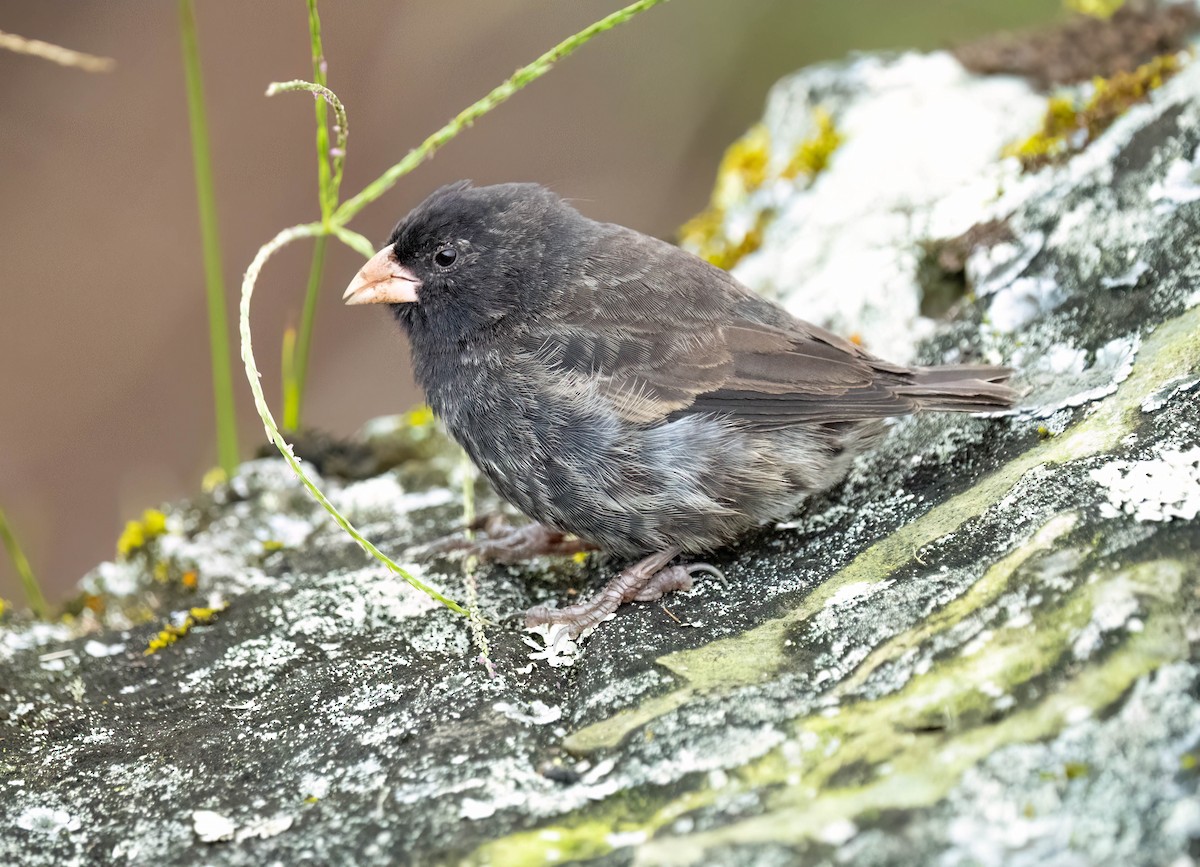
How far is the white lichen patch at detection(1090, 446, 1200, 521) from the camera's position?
8.08ft

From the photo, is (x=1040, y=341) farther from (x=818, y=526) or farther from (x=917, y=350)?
(x=818, y=526)

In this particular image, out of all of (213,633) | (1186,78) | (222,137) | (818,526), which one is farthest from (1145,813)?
(222,137)

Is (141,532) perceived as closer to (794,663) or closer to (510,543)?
(510,543)

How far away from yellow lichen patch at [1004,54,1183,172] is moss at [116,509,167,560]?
3608 mm

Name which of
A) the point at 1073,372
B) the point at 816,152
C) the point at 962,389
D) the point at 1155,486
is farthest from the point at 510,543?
the point at 816,152

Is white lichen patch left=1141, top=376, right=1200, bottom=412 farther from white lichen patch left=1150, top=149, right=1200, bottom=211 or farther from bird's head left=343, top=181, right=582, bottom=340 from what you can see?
bird's head left=343, top=181, right=582, bottom=340

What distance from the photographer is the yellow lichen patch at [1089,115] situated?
4273 millimetres

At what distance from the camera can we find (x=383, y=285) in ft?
12.8

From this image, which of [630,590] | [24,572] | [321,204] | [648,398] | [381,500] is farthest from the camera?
[381,500]

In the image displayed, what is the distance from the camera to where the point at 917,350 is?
4133mm

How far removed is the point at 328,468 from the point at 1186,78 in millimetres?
3666

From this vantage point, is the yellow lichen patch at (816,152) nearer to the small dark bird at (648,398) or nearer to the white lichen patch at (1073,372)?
the small dark bird at (648,398)

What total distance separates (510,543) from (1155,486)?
6.84 ft

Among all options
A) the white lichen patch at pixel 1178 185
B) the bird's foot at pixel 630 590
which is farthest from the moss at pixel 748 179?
the bird's foot at pixel 630 590
